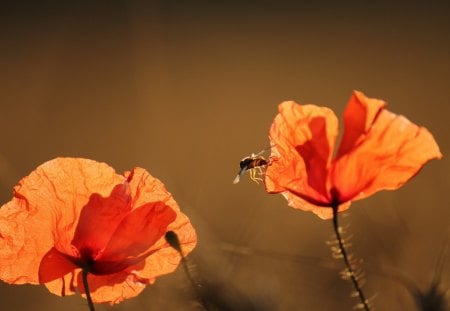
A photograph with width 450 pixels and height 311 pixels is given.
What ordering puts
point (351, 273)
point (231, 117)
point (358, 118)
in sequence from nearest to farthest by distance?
point (351, 273) → point (358, 118) → point (231, 117)

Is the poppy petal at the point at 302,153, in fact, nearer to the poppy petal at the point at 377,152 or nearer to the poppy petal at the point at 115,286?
the poppy petal at the point at 377,152

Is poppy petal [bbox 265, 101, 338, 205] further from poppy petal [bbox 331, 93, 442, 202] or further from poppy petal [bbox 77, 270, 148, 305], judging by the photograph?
poppy petal [bbox 77, 270, 148, 305]

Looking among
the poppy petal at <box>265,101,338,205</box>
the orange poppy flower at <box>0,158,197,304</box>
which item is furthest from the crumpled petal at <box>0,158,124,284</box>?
the poppy petal at <box>265,101,338,205</box>

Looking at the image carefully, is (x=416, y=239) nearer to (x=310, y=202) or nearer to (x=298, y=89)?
(x=310, y=202)

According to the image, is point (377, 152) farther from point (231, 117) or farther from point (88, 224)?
point (231, 117)

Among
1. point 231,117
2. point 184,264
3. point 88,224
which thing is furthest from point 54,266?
point 231,117

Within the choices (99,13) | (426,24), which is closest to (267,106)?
(426,24)

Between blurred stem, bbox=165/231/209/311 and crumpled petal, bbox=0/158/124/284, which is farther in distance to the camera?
crumpled petal, bbox=0/158/124/284
